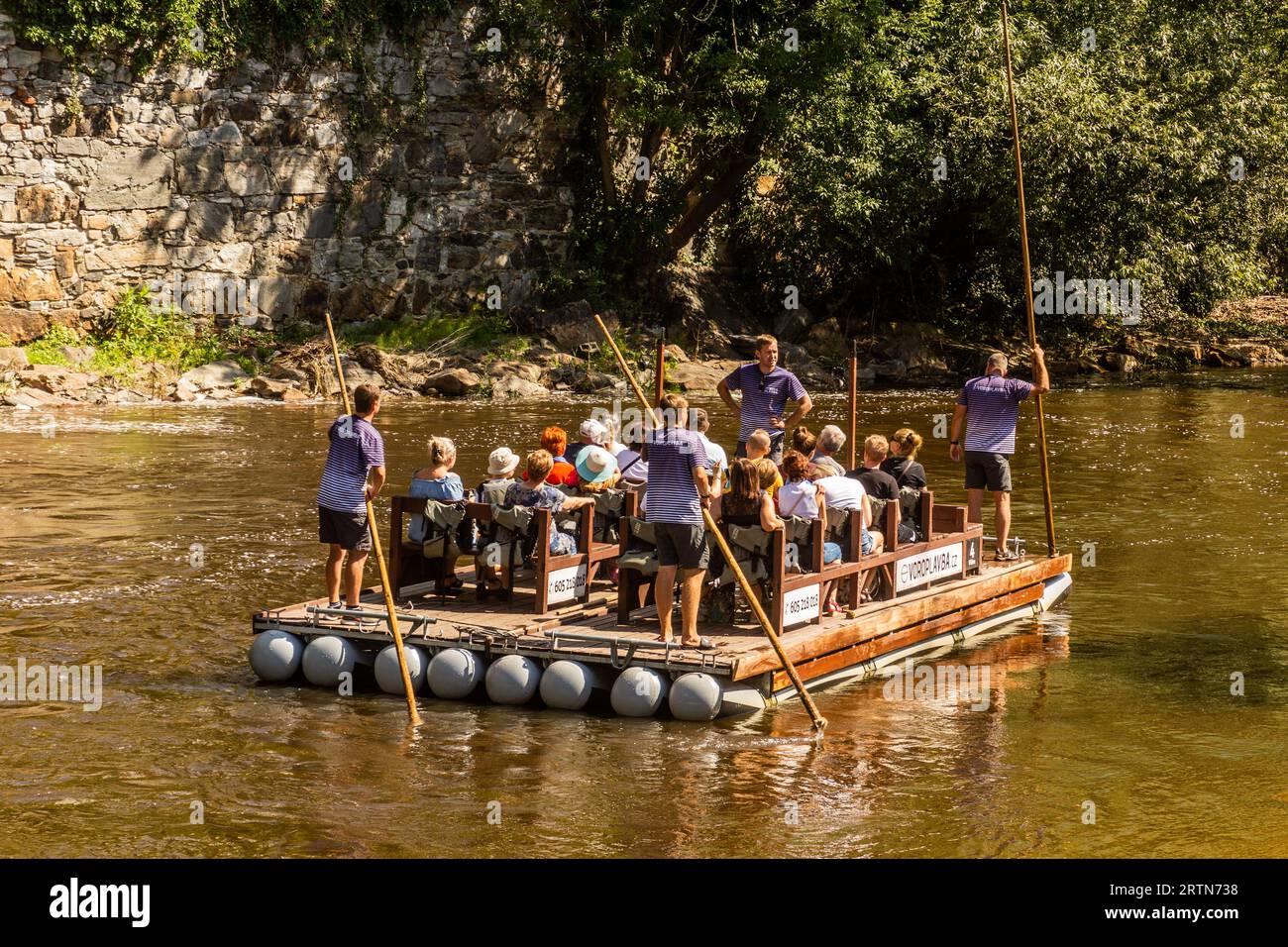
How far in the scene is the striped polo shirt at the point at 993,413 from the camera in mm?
14242

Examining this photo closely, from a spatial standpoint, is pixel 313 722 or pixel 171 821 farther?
pixel 313 722

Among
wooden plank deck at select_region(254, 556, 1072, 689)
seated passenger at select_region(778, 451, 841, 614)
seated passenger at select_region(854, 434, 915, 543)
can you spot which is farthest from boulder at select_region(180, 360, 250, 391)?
seated passenger at select_region(778, 451, 841, 614)

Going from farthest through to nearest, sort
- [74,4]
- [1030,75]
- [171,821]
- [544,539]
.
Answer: [1030,75] → [74,4] → [544,539] → [171,821]

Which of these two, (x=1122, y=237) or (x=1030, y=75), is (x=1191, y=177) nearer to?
(x=1122, y=237)

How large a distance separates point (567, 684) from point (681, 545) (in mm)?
1190

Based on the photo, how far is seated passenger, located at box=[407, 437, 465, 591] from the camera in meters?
12.2

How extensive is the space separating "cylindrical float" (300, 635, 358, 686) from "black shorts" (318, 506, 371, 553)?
706mm

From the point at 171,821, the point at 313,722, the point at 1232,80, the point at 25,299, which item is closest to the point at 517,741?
the point at 313,722

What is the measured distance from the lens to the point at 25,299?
27891mm

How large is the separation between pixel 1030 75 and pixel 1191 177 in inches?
153

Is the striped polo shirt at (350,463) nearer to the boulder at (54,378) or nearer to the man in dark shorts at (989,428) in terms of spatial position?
the man in dark shorts at (989,428)

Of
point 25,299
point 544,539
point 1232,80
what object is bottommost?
point 544,539

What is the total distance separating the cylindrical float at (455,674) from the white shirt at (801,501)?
2427mm

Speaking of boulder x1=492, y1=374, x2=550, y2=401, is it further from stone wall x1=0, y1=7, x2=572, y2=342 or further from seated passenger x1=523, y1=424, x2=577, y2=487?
seated passenger x1=523, y1=424, x2=577, y2=487
